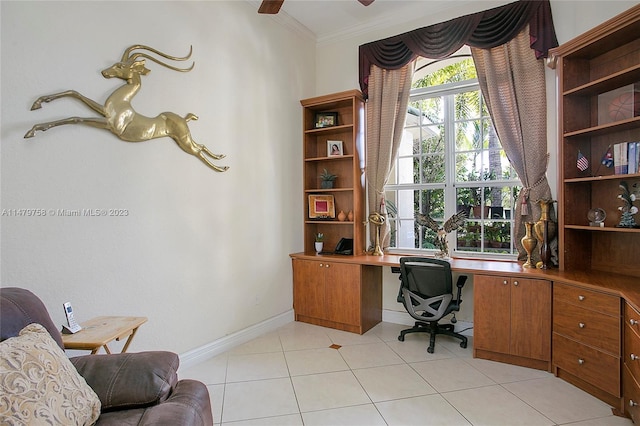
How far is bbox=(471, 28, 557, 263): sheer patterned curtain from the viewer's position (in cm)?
307

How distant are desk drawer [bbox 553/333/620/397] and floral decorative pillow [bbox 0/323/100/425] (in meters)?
2.90

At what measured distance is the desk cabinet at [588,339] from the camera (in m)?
2.20

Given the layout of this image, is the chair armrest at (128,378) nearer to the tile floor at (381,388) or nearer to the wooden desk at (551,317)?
the tile floor at (381,388)

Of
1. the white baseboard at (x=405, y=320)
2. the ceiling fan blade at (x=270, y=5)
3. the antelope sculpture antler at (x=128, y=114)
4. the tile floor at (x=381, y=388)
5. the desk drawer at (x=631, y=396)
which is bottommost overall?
the tile floor at (x=381, y=388)

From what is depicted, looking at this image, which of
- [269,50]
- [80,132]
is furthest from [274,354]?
[269,50]

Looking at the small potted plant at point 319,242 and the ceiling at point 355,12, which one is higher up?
the ceiling at point 355,12

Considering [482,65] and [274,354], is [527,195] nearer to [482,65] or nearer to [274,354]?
[482,65]

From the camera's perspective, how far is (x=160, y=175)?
8.72 ft

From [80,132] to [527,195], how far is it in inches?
141

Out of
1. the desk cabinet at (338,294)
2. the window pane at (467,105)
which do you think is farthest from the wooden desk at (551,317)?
the window pane at (467,105)

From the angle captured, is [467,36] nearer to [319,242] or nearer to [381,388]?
[319,242]

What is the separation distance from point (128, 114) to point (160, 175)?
0.48 metres

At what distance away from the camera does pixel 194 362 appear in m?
2.87

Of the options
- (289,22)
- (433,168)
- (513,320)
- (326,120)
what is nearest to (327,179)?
(326,120)
